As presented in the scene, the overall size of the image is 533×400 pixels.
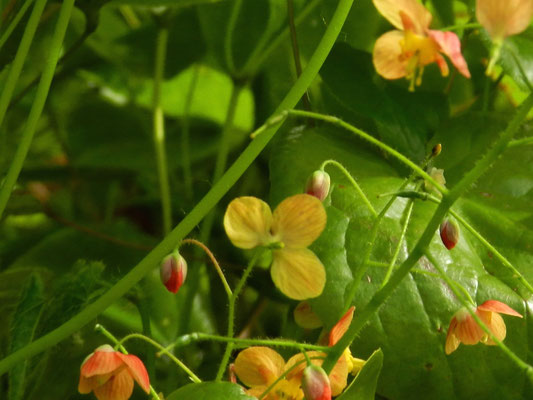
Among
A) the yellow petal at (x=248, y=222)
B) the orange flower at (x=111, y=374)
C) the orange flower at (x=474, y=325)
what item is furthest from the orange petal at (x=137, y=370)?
the orange flower at (x=474, y=325)

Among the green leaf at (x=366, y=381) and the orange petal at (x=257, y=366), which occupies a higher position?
the green leaf at (x=366, y=381)

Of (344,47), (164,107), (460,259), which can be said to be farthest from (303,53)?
(164,107)

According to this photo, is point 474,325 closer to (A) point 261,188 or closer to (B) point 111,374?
(B) point 111,374

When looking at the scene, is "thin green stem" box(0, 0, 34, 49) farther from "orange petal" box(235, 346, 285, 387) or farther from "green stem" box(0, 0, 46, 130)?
"orange petal" box(235, 346, 285, 387)

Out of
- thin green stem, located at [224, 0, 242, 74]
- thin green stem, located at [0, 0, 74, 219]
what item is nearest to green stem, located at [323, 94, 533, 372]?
thin green stem, located at [0, 0, 74, 219]

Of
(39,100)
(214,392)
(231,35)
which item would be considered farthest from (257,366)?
(231,35)

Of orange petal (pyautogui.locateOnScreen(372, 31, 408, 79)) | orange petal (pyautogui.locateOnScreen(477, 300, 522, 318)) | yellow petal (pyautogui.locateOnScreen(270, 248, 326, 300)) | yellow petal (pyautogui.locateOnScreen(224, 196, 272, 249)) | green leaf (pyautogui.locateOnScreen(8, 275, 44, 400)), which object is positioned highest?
orange petal (pyautogui.locateOnScreen(372, 31, 408, 79))

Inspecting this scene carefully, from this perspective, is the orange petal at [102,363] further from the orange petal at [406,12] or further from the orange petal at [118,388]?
the orange petal at [406,12]
